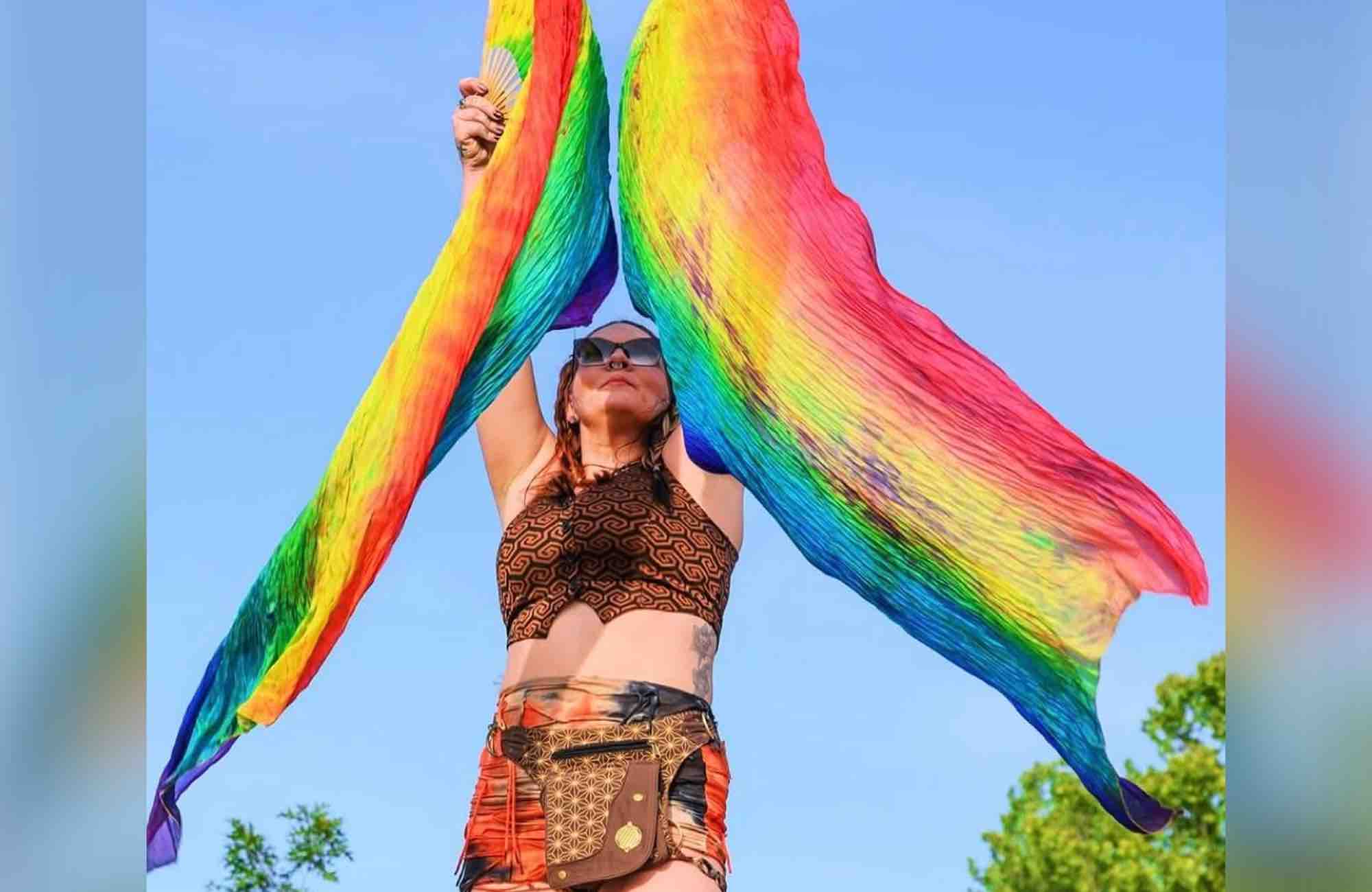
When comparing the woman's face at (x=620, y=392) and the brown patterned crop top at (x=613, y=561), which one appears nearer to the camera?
the brown patterned crop top at (x=613, y=561)

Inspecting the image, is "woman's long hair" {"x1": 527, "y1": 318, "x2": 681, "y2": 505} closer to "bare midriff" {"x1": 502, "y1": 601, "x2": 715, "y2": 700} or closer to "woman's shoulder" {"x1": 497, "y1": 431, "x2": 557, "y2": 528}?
"woman's shoulder" {"x1": 497, "y1": 431, "x2": 557, "y2": 528}

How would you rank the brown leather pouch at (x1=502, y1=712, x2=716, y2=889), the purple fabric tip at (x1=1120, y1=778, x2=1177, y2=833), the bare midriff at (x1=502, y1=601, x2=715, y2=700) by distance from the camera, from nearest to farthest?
the purple fabric tip at (x1=1120, y1=778, x2=1177, y2=833)
the brown leather pouch at (x1=502, y1=712, x2=716, y2=889)
the bare midriff at (x1=502, y1=601, x2=715, y2=700)

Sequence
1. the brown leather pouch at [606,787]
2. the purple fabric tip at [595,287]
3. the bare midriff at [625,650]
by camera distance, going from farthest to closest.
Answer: the purple fabric tip at [595,287] < the bare midriff at [625,650] < the brown leather pouch at [606,787]

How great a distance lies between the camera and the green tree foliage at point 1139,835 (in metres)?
12.6

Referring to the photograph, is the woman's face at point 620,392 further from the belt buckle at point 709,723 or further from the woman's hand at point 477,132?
the belt buckle at point 709,723

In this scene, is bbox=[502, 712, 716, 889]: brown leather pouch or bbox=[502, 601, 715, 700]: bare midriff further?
bbox=[502, 601, 715, 700]: bare midriff

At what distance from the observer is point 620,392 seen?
156 inches

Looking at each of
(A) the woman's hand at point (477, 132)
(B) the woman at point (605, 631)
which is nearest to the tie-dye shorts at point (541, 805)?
(B) the woman at point (605, 631)

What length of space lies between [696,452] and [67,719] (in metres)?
1.68

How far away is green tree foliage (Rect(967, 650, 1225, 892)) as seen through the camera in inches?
497

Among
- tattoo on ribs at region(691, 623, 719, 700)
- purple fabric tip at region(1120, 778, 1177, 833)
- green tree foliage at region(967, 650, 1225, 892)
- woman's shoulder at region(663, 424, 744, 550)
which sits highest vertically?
green tree foliage at region(967, 650, 1225, 892)

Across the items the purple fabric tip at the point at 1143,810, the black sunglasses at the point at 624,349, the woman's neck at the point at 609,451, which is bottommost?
the purple fabric tip at the point at 1143,810

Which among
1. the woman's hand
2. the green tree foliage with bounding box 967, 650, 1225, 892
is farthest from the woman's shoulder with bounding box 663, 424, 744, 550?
the green tree foliage with bounding box 967, 650, 1225, 892

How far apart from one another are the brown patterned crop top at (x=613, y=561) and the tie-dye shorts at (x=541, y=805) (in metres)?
0.14
